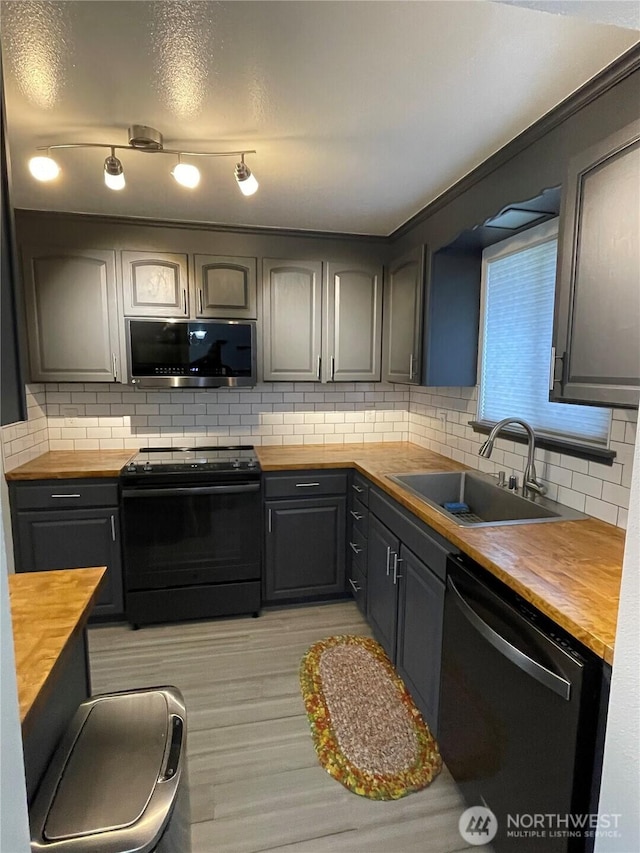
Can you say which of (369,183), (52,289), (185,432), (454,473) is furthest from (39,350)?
(454,473)

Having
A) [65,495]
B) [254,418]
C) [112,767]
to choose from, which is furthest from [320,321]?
[112,767]

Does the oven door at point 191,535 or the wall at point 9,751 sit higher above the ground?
the wall at point 9,751

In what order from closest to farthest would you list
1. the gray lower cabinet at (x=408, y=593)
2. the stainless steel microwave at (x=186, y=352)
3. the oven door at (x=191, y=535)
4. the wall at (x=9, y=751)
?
the wall at (x=9, y=751), the gray lower cabinet at (x=408, y=593), the oven door at (x=191, y=535), the stainless steel microwave at (x=186, y=352)

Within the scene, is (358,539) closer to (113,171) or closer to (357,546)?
(357,546)

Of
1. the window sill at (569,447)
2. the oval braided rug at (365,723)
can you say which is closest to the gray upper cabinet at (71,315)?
the oval braided rug at (365,723)

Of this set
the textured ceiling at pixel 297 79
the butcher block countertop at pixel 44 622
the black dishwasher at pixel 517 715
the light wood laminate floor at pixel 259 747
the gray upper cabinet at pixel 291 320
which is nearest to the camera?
the butcher block countertop at pixel 44 622

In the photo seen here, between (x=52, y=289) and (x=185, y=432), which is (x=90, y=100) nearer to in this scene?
(x=52, y=289)

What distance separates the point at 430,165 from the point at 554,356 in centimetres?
107

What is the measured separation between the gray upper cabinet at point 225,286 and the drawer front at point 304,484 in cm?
106

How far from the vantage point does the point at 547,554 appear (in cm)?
144

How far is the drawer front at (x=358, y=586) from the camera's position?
2645mm

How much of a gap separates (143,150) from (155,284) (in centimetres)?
108

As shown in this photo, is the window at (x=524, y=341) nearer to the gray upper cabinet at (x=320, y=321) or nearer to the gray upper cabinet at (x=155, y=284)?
the gray upper cabinet at (x=320, y=321)

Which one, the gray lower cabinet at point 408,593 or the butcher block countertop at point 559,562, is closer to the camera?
the butcher block countertop at point 559,562
